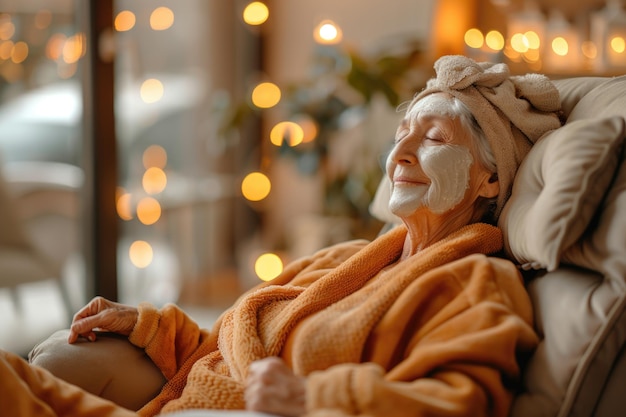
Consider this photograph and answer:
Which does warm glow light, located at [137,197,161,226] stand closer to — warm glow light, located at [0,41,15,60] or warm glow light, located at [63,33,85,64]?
warm glow light, located at [63,33,85,64]

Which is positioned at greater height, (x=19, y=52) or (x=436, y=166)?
(x=19, y=52)

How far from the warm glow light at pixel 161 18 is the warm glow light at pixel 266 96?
61 centimetres

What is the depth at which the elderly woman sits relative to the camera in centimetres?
121

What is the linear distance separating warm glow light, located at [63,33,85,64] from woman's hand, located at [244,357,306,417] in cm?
233

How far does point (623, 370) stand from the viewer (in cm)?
121

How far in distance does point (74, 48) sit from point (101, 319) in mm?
1989

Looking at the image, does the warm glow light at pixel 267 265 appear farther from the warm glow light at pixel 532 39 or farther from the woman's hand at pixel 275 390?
the woman's hand at pixel 275 390

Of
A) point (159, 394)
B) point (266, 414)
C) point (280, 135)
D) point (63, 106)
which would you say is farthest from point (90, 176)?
point (266, 414)

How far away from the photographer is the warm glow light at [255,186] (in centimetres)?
439

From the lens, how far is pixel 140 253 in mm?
3971

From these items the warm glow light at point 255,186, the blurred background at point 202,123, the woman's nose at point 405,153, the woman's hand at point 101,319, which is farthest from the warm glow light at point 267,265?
the woman's nose at point 405,153

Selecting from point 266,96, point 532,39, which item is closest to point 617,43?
point 532,39

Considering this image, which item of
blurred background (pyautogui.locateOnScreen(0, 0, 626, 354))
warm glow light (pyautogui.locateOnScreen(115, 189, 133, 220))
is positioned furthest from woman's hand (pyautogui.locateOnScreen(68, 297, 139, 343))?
warm glow light (pyautogui.locateOnScreen(115, 189, 133, 220))

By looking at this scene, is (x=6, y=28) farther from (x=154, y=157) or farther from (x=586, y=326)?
(x=586, y=326)
